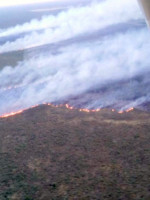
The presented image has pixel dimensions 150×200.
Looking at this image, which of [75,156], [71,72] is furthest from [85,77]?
[75,156]

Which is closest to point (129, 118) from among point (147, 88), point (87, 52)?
point (147, 88)

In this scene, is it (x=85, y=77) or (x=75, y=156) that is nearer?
(x=75, y=156)

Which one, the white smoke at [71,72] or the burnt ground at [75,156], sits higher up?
the white smoke at [71,72]

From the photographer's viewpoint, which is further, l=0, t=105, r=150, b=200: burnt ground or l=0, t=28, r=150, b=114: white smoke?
l=0, t=28, r=150, b=114: white smoke

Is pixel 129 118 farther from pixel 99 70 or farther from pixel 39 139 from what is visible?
pixel 99 70

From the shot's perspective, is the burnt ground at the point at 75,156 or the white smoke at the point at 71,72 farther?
the white smoke at the point at 71,72

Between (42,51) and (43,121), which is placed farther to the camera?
(42,51)

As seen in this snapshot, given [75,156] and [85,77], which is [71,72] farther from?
[75,156]

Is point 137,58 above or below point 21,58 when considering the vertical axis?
below
